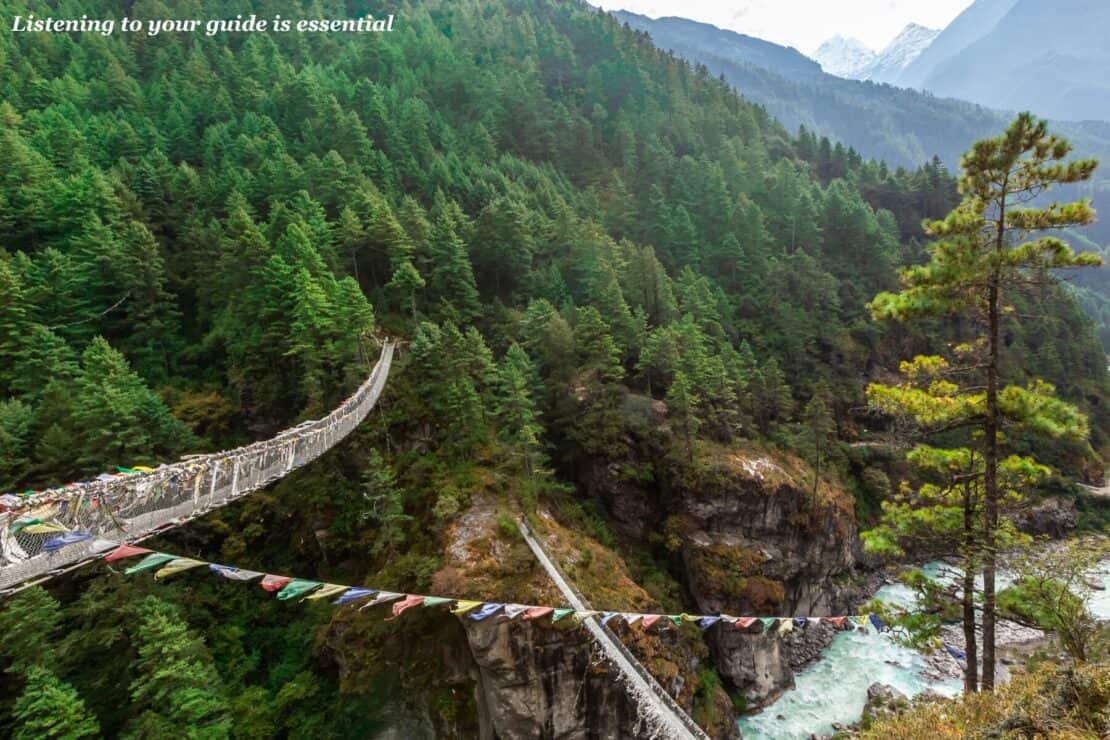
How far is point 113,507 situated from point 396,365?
47.3 ft

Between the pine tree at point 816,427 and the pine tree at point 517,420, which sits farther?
the pine tree at point 816,427

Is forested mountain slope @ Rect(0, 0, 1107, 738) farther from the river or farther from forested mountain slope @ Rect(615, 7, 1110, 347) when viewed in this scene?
forested mountain slope @ Rect(615, 7, 1110, 347)

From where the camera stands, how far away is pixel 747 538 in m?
23.0

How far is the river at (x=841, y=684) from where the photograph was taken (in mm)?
18891

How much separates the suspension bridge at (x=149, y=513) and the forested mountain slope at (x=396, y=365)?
437 cm

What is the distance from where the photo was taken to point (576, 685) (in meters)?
14.3

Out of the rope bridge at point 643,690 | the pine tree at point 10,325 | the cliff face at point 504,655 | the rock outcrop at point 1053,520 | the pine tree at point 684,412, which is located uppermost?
the pine tree at point 10,325

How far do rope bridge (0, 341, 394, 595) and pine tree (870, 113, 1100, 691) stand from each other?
1185 centimetres

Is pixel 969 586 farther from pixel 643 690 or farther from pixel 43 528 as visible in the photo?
pixel 43 528

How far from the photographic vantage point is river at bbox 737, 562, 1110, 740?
18.9 m

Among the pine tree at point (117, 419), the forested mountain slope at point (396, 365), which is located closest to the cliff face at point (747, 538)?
the forested mountain slope at point (396, 365)

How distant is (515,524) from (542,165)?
37791 mm

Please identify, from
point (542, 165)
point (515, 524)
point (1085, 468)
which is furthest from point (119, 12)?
point (1085, 468)

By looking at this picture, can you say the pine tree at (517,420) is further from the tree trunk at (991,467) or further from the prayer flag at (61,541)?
the tree trunk at (991,467)
